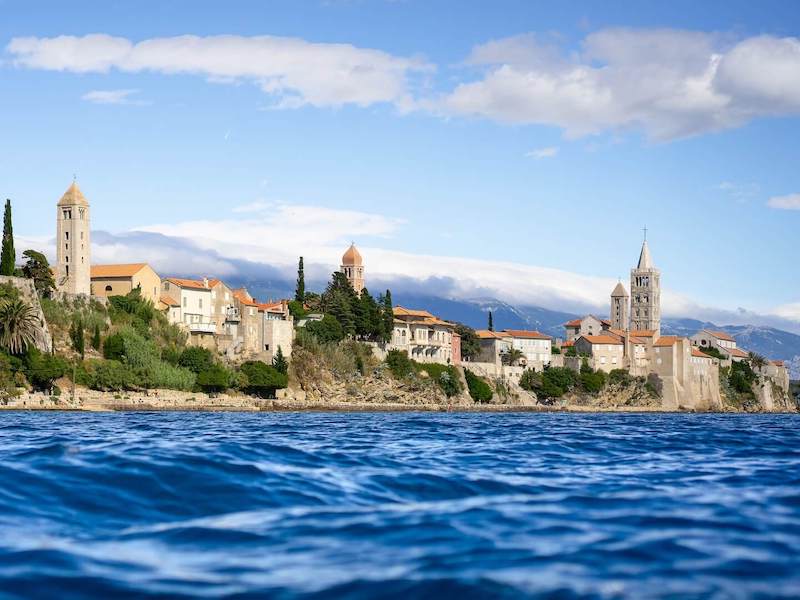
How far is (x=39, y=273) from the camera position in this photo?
288ft

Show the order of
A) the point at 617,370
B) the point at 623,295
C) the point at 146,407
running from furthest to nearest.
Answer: the point at 623,295
the point at 617,370
the point at 146,407

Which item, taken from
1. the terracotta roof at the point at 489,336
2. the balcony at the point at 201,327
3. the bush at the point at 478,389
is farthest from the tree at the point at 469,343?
the balcony at the point at 201,327

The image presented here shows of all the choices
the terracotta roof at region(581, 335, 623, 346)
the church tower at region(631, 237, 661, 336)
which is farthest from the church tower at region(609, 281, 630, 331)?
the terracotta roof at region(581, 335, 623, 346)

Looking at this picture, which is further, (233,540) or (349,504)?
(349,504)

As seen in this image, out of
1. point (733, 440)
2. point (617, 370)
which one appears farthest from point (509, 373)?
point (733, 440)

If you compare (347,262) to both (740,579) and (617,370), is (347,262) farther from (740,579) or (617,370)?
(740,579)

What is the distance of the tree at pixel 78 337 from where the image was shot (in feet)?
273

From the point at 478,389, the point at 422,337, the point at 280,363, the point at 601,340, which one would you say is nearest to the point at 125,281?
the point at 280,363

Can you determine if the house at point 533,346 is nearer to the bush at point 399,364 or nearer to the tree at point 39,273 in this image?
the bush at point 399,364

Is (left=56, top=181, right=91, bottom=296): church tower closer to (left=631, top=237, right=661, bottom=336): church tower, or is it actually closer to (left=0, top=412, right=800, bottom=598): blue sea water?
(left=0, top=412, right=800, bottom=598): blue sea water

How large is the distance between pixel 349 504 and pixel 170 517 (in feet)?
6.86

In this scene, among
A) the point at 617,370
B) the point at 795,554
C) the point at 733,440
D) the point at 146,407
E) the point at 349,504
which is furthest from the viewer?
the point at 617,370

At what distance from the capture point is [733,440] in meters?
28.1

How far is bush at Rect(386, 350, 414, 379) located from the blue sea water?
8840 centimetres
